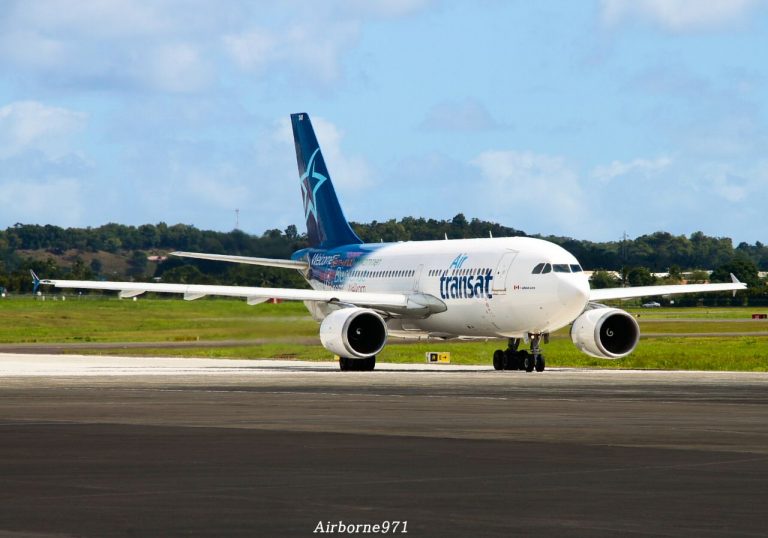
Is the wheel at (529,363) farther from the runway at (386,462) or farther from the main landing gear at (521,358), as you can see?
the runway at (386,462)

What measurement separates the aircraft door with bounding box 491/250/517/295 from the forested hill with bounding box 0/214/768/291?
31.4ft

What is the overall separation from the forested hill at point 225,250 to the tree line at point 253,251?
0.16 feet

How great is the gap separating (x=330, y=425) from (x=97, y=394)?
435 inches

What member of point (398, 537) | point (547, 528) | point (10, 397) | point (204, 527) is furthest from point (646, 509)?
point (10, 397)

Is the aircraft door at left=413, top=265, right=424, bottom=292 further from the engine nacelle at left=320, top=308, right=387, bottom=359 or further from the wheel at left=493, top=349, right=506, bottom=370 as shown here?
the wheel at left=493, top=349, right=506, bottom=370

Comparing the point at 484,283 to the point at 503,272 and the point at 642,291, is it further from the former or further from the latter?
the point at 642,291

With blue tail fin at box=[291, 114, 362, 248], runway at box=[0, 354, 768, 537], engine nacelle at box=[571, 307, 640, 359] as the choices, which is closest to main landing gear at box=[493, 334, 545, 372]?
engine nacelle at box=[571, 307, 640, 359]

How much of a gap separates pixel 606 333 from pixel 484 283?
4288mm

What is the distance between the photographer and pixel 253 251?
62719mm

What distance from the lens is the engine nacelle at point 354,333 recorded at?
152ft

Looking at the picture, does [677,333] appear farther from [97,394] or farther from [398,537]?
[398,537]

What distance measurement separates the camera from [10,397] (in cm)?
2991

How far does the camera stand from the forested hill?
2618 inches

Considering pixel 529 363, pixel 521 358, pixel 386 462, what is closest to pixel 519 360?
pixel 521 358
